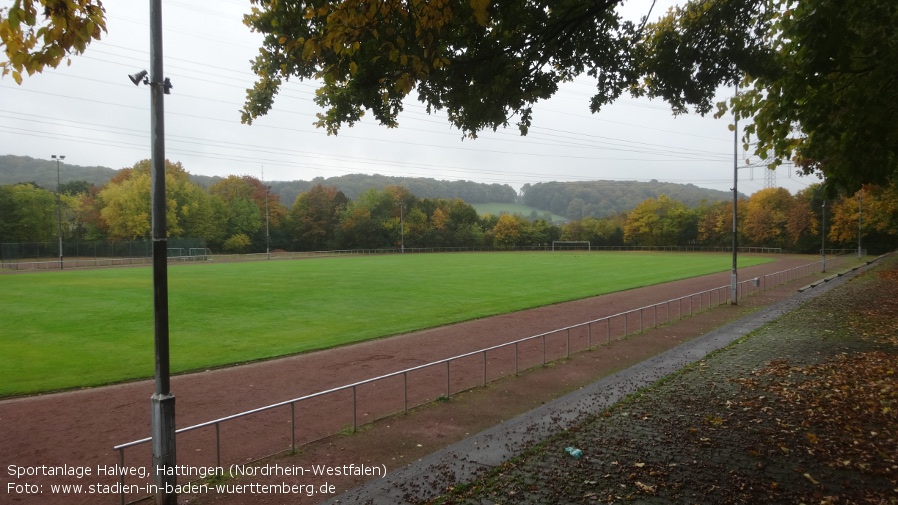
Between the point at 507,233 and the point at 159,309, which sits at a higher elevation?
the point at 507,233

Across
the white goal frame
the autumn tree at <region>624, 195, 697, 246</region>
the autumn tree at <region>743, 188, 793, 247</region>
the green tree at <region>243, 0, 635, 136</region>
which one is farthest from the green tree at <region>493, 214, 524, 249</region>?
the green tree at <region>243, 0, 635, 136</region>

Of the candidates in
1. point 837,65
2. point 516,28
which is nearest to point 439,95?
point 516,28

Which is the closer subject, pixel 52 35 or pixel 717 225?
pixel 52 35

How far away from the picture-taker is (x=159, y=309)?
6.87 metres

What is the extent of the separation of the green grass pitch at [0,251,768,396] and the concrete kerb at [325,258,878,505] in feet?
32.8

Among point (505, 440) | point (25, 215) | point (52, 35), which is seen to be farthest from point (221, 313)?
point (25, 215)

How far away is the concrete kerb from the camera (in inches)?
278

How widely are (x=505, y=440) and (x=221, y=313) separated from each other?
66.2 ft

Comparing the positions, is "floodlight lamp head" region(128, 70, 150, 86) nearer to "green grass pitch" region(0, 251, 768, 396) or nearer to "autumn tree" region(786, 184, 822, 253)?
"green grass pitch" region(0, 251, 768, 396)

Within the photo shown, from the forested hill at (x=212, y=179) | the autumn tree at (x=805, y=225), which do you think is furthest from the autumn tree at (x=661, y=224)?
the forested hill at (x=212, y=179)

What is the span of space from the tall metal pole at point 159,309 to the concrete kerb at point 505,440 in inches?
84.7

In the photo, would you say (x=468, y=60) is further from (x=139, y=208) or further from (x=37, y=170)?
(x=37, y=170)

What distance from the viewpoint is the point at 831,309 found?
2248cm

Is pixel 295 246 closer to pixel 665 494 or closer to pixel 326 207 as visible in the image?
pixel 326 207
